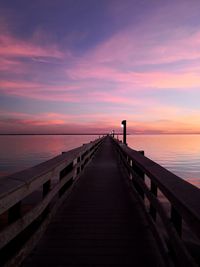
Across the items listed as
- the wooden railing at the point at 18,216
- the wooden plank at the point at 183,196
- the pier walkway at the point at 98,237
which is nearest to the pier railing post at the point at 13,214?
the wooden railing at the point at 18,216

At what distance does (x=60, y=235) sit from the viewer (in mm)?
4711

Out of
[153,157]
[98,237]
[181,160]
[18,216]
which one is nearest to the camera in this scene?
[18,216]

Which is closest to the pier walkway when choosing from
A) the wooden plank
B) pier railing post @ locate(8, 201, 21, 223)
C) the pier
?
the pier

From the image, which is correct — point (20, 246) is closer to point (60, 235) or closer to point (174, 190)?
point (60, 235)

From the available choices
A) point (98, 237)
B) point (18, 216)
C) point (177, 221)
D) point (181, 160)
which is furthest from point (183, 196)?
Answer: point (181, 160)

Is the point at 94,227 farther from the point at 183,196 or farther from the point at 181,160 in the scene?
the point at 181,160

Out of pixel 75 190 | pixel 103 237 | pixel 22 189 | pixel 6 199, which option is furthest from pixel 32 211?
pixel 75 190

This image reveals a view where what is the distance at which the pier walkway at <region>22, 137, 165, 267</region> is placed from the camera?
3.84 meters

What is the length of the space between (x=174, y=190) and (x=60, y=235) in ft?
7.54

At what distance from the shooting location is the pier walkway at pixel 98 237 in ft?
12.6

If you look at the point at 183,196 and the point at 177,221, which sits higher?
the point at 183,196

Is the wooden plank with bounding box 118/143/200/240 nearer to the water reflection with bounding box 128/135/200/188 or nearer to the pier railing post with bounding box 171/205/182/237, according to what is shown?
the pier railing post with bounding box 171/205/182/237

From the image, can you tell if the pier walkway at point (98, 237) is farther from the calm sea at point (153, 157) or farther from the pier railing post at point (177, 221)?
the calm sea at point (153, 157)

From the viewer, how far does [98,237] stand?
4.64 meters
